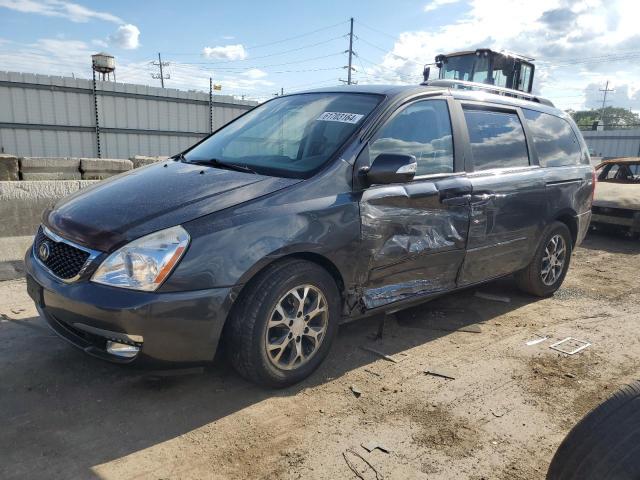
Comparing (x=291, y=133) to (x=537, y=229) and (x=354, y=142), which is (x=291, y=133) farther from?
(x=537, y=229)

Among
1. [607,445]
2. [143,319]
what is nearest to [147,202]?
[143,319]

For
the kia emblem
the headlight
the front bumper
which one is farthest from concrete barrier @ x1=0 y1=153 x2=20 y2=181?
the headlight

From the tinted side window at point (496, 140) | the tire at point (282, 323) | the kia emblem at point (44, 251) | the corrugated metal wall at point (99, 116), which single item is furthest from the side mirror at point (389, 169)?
the corrugated metal wall at point (99, 116)

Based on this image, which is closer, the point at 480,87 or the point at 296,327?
the point at 296,327

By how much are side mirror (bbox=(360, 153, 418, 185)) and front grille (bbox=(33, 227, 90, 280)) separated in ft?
5.67

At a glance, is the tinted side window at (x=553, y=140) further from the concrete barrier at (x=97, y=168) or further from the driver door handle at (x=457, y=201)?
the concrete barrier at (x=97, y=168)

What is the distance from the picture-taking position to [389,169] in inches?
125

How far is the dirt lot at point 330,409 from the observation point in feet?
7.96

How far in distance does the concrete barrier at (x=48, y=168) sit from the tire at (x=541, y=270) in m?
5.52

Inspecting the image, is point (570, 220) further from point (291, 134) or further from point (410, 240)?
point (291, 134)

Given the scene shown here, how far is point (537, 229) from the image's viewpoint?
15.3ft

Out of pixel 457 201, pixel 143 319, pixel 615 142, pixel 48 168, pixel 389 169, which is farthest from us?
pixel 615 142

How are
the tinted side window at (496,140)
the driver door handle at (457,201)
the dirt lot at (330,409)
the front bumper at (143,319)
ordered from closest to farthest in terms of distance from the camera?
1. the dirt lot at (330,409)
2. the front bumper at (143,319)
3. the driver door handle at (457,201)
4. the tinted side window at (496,140)

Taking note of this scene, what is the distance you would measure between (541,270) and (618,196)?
4.67m
